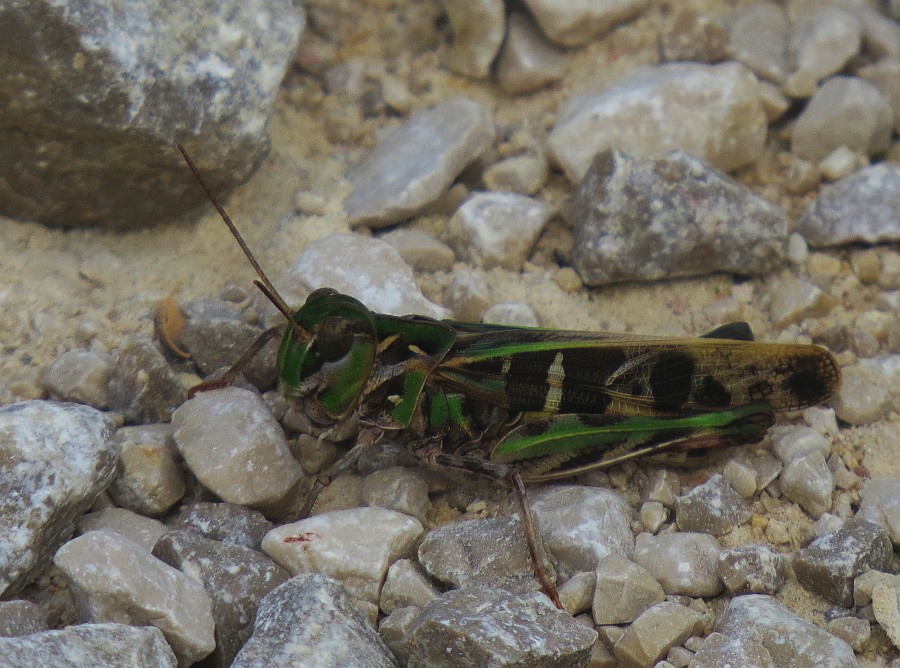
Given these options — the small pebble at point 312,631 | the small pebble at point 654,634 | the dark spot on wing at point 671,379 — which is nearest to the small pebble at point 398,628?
the small pebble at point 312,631

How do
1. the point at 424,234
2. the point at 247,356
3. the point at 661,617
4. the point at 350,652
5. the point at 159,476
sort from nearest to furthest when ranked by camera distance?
1. the point at 350,652
2. the point at 661,617
3. the point at 159,476
4. the point at 247,356
5. the point at 424,234

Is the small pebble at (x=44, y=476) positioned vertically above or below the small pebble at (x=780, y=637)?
above

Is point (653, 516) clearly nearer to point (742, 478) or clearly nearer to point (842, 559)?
point (742, 478)

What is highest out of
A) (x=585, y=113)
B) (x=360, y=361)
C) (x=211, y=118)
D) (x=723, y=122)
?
(x=211, y=118)

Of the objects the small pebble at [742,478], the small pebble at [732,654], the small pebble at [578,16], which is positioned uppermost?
the small pebble at [578,16]

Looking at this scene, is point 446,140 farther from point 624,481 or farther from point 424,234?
point 624,481

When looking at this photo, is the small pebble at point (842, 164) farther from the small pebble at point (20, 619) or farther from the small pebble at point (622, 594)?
the small pebble at point (20, 619)

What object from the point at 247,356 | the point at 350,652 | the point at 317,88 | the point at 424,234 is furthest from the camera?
the point at 317,88

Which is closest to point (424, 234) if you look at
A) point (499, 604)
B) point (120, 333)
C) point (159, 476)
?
point (120, 333)
